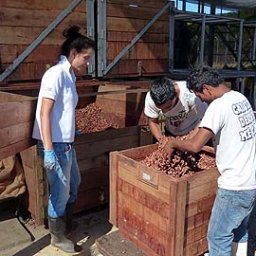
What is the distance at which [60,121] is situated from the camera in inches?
107

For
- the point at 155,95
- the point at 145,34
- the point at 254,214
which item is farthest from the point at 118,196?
the point at 145,34

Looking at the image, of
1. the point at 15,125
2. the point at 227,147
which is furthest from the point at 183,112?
the point at 15,125

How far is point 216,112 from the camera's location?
2.20 meters

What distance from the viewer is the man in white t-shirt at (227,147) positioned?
223 cm

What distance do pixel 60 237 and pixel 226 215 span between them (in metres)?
1.43

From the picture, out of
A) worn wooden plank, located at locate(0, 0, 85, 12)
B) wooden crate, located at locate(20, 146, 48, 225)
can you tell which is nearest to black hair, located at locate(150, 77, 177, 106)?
wooden crate, located at locate(20, 146, 48, 225)

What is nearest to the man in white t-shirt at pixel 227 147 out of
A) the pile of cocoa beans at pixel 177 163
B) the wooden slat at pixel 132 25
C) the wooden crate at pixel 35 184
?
the pile of cocoa beans at pixel 177 163

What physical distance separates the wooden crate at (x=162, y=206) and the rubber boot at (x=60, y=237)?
50 centimetres

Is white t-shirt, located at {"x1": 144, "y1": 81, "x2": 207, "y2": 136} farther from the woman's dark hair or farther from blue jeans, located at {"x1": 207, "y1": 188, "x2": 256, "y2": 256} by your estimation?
blue jeans, located at {"x1": 207, "y1": 188, "x2": 256, "y2": 256}

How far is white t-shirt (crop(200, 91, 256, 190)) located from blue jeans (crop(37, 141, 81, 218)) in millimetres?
1109

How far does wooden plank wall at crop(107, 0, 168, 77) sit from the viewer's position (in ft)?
15.8

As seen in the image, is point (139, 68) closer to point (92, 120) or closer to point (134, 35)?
point (134, 35)

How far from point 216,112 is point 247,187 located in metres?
0.54

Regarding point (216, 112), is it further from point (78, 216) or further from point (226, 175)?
point (78, 216)
